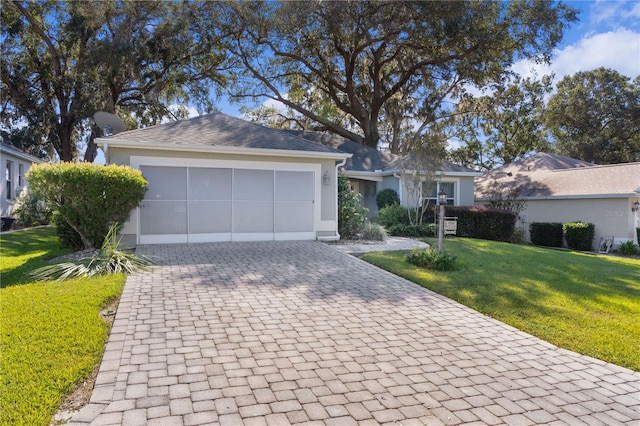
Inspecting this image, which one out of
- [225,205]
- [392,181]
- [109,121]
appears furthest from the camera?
[392,181]

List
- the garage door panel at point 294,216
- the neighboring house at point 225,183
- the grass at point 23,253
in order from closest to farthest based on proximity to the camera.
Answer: the grass at point 23,253 < the neighboring house at point 225,183 < the garage door panel at point 294,216

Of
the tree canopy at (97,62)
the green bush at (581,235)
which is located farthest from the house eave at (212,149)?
the green bush at (581,235)

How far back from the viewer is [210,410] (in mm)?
2764

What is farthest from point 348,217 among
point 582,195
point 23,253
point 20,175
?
point 20,175

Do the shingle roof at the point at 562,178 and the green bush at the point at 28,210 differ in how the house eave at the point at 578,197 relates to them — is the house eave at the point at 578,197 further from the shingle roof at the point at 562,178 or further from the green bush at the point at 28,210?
the green bush at the point at 28,210

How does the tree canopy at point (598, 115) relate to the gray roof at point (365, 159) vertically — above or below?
above

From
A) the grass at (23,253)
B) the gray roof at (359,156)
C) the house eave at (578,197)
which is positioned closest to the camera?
the grass at (23,253)

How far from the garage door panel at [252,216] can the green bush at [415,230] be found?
4946mm

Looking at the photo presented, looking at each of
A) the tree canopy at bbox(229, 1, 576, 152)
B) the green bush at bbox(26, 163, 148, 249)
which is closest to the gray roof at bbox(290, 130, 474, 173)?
the tree canopy at bbox(229, 1, 576, 152)

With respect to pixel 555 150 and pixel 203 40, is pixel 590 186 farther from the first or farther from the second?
pixel 203 40

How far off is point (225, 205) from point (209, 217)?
0.55 m

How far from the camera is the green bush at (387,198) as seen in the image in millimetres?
16594

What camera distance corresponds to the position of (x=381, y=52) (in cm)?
2097

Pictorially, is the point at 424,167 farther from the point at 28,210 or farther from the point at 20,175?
the point at 20,175
